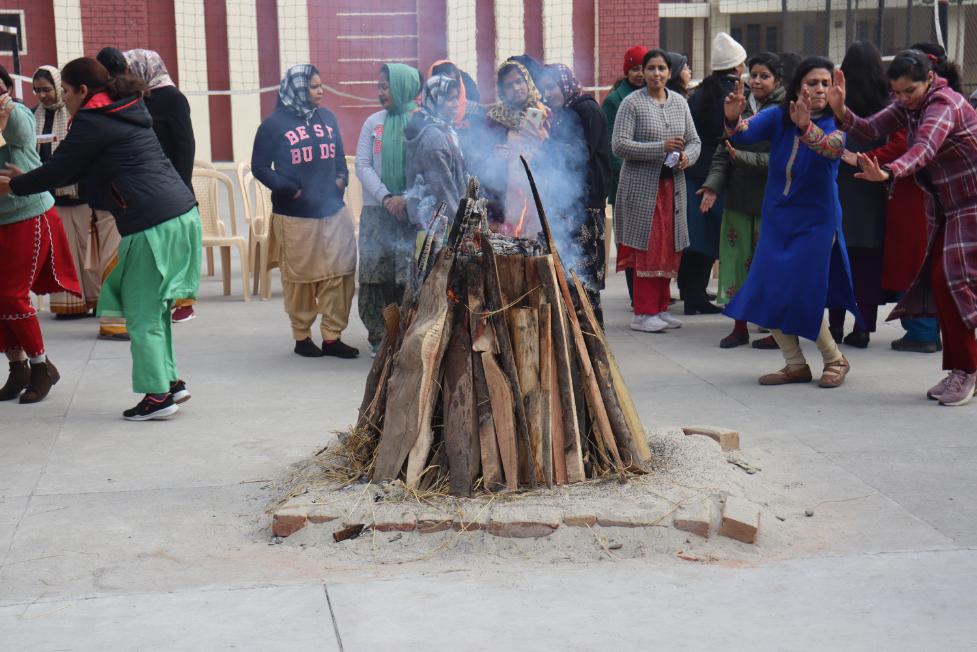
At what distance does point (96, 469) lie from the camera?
5176 millimetres

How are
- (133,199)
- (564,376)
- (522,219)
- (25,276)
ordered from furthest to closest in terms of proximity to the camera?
(25,276), (522,219), (133,199), (564,376)

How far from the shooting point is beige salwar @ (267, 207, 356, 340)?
24.7ft

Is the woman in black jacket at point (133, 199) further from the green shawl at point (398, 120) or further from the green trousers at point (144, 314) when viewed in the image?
the green shawl at point (398, 120)

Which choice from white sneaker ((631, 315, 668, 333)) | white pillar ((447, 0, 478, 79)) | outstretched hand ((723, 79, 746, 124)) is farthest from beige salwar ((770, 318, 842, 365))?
white pillar ((447, 0, 478, 79))

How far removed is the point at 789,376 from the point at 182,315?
15.7ft

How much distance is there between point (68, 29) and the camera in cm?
1741

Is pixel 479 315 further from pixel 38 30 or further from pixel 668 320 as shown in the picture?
A: pixel 38 30

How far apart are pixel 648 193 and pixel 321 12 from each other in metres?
9.83

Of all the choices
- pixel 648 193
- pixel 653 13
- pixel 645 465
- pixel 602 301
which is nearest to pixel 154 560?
pixel 645 465

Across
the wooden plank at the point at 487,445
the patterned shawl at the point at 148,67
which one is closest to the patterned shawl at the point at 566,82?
the patterned shawl at the point at 148,67

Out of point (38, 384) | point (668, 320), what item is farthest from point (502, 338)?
point (668, 320)

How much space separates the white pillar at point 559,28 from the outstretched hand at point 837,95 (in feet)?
38.2

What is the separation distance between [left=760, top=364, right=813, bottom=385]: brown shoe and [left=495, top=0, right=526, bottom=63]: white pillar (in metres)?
10.9

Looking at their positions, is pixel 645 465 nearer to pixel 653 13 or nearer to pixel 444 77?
pixel 444 77
